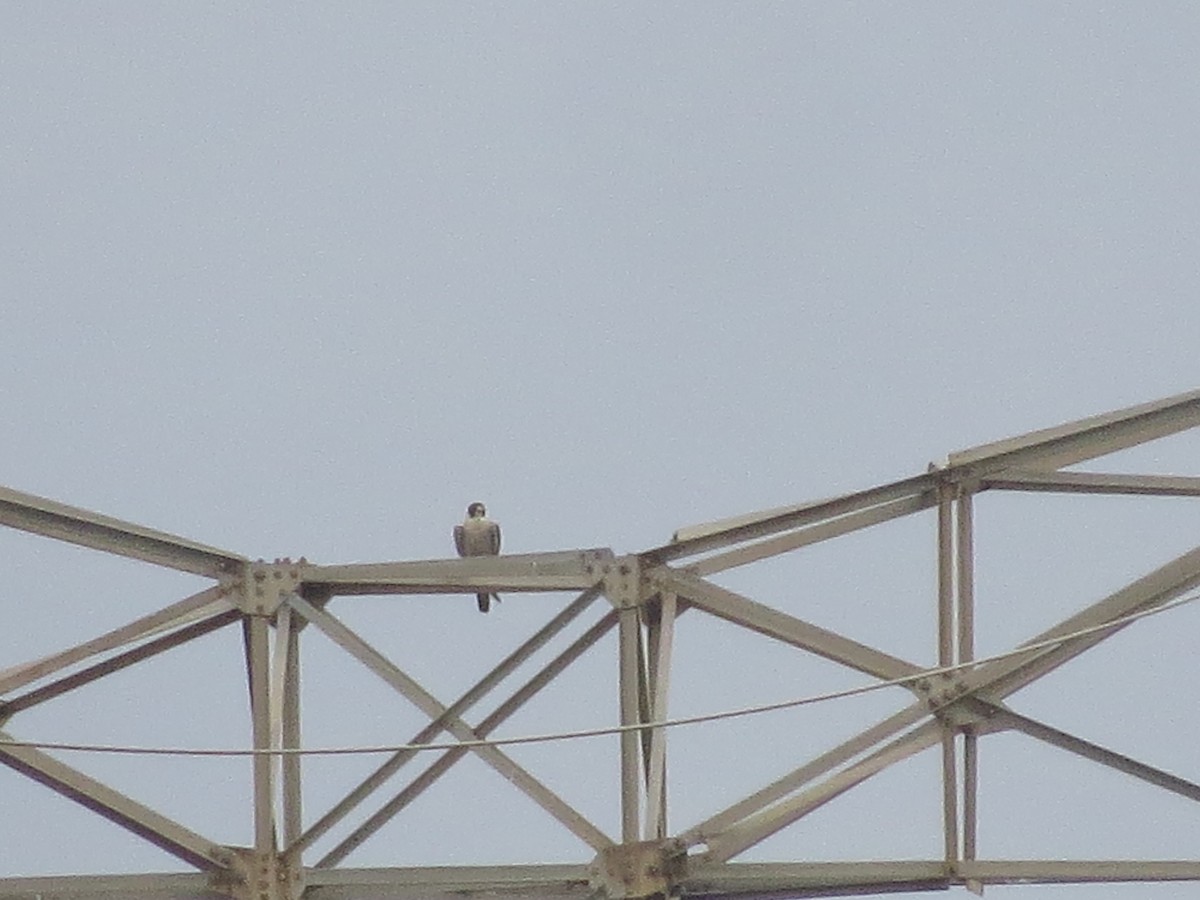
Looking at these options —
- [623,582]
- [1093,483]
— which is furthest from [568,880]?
[1093,483]

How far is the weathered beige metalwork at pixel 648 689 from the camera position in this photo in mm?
25609

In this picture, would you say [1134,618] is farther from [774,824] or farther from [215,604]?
[215,604]

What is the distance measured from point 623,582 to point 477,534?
25.9 feet

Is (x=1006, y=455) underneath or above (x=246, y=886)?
above

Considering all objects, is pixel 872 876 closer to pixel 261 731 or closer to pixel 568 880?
pixel 568 880

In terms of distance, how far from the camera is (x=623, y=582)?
85.9 ft

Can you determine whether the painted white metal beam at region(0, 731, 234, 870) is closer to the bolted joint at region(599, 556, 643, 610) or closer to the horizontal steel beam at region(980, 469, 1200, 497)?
the bolted joint at region(599, 556, 643, 610)

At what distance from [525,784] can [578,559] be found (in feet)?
5.12

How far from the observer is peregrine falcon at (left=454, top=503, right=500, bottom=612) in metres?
34.0

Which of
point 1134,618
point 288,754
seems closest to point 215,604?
point 288,754

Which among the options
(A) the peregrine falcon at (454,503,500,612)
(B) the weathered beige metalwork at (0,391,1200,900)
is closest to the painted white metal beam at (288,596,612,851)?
(B) the weathered beige metalwork at (0,391,1200,900)

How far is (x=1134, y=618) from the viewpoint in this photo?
81.6ft

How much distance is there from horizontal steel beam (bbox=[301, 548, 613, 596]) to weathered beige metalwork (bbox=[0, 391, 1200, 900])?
2cm

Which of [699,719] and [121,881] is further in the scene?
[121,881]
